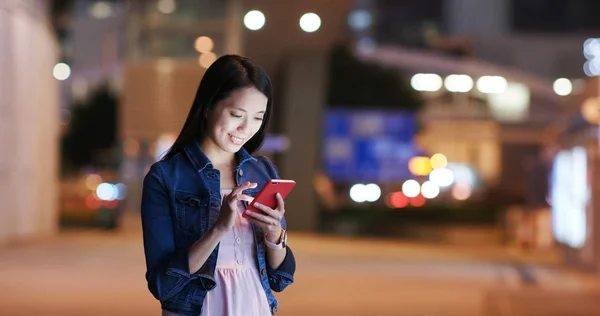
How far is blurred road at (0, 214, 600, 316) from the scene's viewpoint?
11695 mm

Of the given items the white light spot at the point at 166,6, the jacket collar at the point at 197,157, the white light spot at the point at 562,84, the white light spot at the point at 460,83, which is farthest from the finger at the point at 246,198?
Answer: the white light spot at the point at 562,84

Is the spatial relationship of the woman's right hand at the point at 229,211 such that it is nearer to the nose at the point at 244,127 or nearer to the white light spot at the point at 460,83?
the nose at the point at 244,127

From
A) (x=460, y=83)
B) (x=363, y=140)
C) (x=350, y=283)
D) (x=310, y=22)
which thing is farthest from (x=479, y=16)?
(x=350, y=283)

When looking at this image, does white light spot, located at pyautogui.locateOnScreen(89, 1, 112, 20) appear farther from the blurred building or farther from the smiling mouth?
the smiling mouth

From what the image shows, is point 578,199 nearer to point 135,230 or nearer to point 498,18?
point 135,230

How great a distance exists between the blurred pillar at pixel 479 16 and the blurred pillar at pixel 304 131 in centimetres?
4582

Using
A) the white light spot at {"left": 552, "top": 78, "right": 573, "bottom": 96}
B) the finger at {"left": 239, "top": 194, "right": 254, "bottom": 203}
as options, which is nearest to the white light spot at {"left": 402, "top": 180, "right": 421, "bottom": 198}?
the white light spot at {"left": 552, "top": 78, "right": 573, "bottom": 96}

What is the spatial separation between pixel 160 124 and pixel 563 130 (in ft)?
29.9

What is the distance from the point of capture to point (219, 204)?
144 inches

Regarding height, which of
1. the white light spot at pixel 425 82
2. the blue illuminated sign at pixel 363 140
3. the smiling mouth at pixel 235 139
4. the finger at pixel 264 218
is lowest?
the finger at pixel 264 218

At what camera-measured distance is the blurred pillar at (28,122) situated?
2039 centimetres

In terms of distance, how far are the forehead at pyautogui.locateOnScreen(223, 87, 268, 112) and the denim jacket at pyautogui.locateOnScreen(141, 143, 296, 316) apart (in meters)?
0.19

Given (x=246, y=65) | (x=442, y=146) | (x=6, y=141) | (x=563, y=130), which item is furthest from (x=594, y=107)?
(x=442, y=146)

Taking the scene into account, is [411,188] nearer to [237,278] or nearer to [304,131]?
[304,131]
